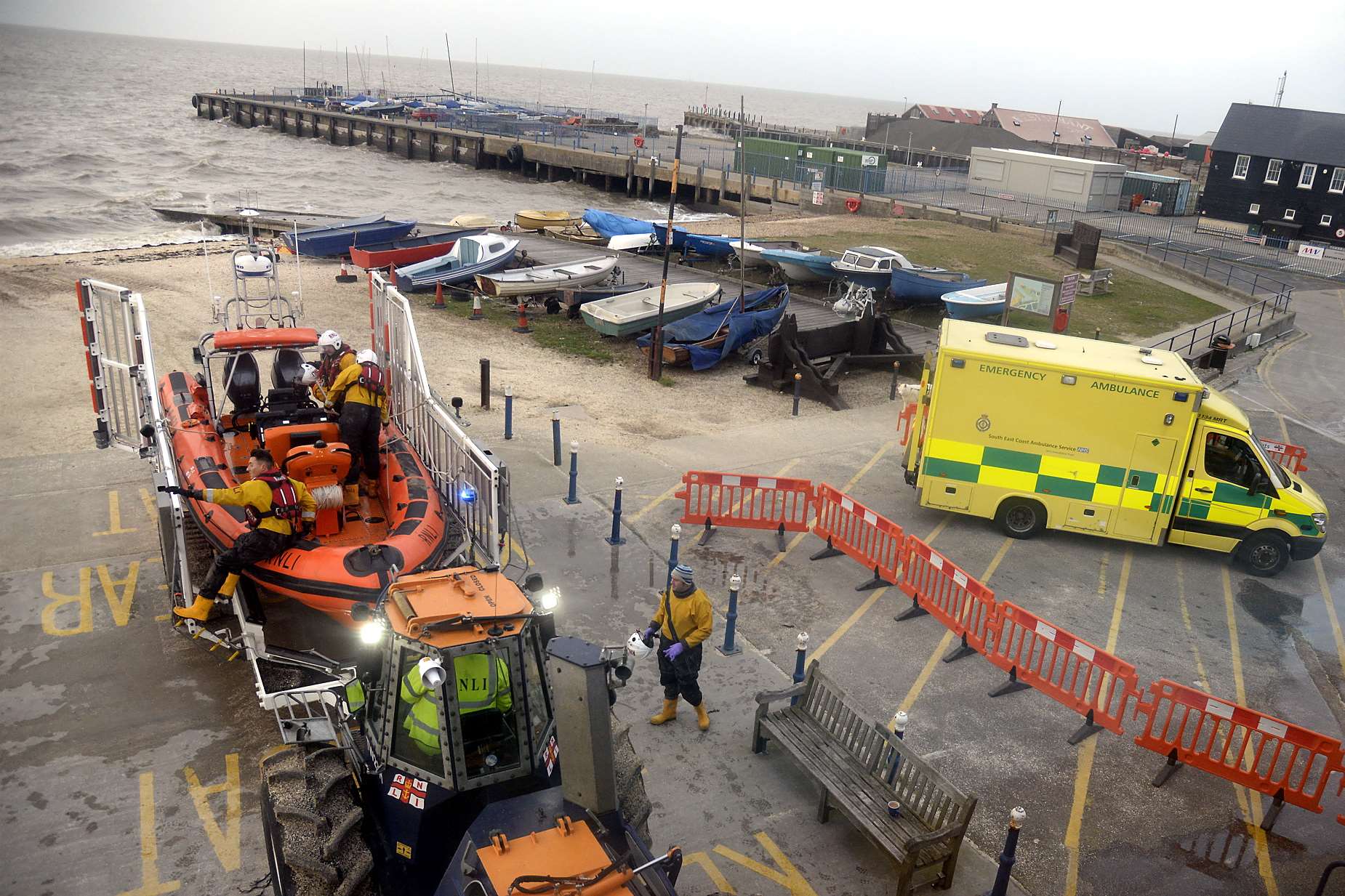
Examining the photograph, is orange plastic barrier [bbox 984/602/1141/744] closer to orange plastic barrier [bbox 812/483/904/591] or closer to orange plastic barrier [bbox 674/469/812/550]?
orange plastic barrier [bbox 812/483/904/591]

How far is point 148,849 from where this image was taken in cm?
672

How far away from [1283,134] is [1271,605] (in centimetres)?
3932

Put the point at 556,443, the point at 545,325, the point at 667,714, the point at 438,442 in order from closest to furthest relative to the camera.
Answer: the point at 667,714, the point at 438,442, the point at 556,443, the point at 545,325

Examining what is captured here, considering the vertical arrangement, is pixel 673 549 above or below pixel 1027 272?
below

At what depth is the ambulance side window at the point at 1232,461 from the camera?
11.9 meters

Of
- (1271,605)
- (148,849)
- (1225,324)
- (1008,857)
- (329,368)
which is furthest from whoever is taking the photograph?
(1225,324)

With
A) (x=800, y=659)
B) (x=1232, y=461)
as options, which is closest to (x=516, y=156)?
(x=1232, y=461)

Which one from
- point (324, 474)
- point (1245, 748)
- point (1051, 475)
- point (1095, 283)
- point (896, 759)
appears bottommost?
point (1245, 748)

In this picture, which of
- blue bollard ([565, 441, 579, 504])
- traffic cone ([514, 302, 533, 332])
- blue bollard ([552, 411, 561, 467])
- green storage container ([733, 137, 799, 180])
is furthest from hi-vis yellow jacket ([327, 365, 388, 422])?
green storage container ([733, 137, 799, 180])

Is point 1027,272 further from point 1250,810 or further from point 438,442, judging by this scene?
point 1250,810

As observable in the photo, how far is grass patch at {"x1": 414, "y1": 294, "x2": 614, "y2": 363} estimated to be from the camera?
20656 mm

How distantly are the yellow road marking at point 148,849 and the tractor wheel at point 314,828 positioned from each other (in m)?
1.13

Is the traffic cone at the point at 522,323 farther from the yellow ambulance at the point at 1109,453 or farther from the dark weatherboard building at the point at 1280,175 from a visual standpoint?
the dark weatherboard building at the point at 1280,175

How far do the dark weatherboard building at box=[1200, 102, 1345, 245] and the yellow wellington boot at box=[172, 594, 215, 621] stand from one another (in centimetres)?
4438
